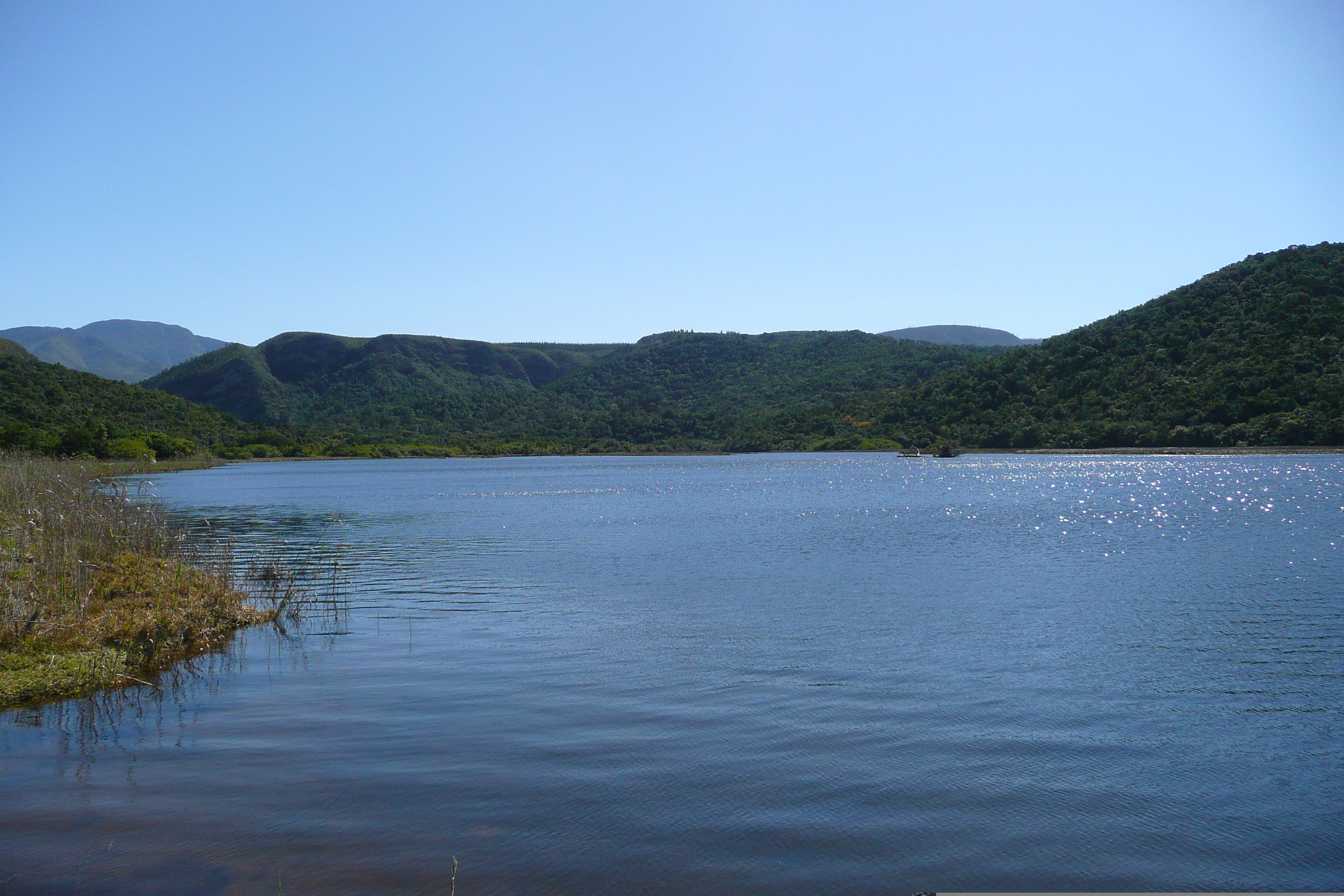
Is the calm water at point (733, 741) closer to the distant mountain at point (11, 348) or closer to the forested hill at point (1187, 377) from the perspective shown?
the forested hill at point (1187, 377)

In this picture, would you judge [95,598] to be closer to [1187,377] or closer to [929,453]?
[1187,377]

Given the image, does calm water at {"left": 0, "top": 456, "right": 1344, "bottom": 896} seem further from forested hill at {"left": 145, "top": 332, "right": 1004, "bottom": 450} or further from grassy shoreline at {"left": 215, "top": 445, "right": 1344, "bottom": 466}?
forested hill at {"left": 145, "top": 332, "right": 1004, "bottom": 450}

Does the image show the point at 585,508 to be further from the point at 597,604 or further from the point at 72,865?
the point at 72,865

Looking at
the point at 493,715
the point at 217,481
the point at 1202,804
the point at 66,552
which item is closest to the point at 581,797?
the point at 493,715

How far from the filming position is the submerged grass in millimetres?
12281

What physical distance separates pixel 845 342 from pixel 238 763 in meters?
189

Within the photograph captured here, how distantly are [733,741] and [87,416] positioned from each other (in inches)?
3906

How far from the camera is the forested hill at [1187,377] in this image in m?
88.8

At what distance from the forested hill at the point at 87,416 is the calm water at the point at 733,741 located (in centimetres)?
5814

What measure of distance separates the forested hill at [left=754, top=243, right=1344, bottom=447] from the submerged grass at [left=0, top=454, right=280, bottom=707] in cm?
9598

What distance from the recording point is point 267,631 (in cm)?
1706

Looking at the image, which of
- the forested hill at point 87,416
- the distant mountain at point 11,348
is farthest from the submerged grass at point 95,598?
the distant mountain at point 11,348

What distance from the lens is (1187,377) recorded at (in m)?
99.2

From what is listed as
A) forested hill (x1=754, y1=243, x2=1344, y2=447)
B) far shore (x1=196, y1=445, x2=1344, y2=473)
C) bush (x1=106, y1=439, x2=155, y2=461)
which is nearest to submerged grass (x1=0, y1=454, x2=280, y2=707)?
bush (x1=106, y1=439, x2=155, y2=461)
